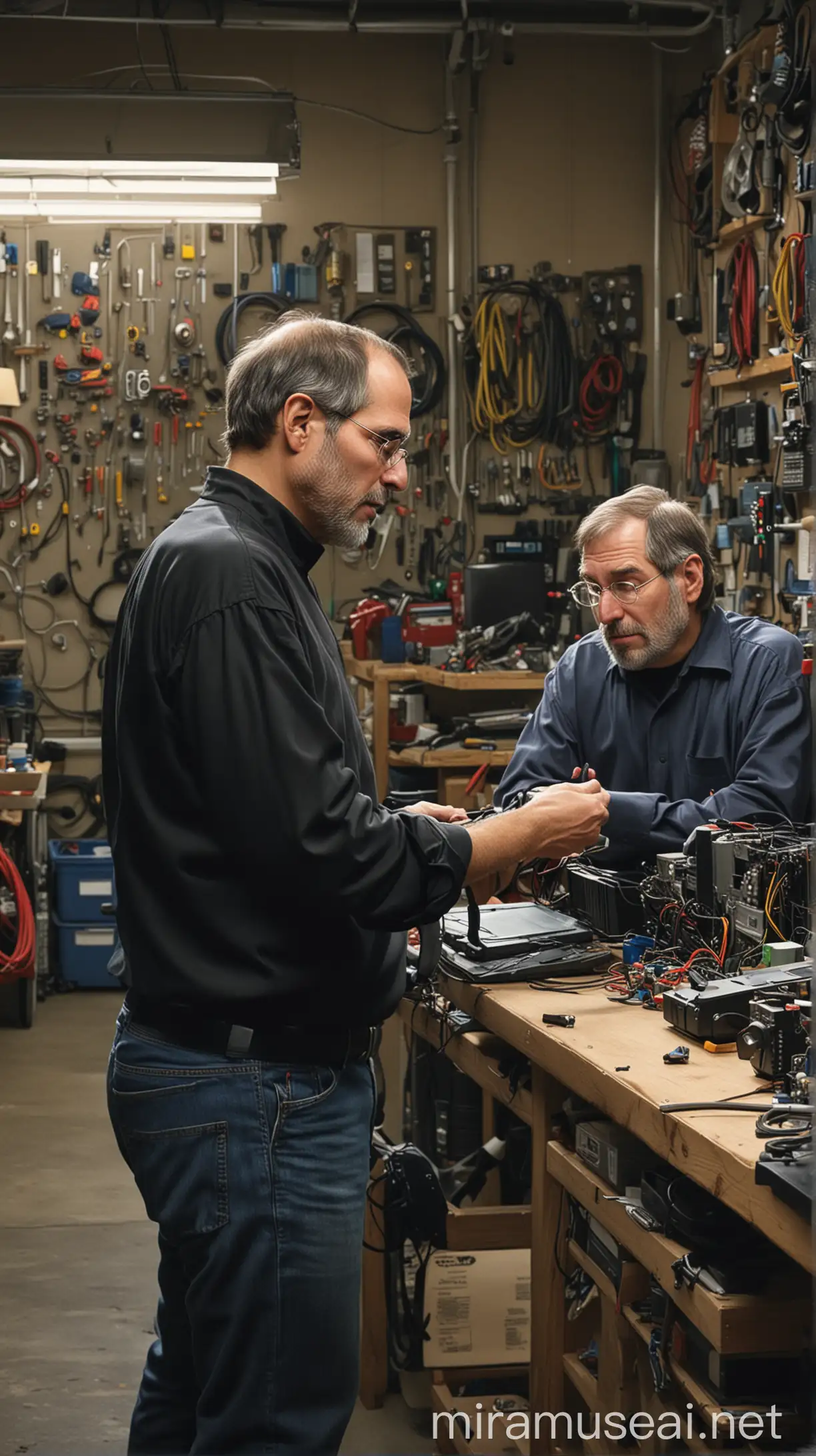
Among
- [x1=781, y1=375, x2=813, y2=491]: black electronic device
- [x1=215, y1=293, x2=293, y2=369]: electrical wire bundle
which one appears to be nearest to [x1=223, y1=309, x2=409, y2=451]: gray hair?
[x1=781, y1=375, x2=813, y2=491]: black electronic device

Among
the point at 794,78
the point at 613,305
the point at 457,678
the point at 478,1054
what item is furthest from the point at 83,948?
the point at 794,78

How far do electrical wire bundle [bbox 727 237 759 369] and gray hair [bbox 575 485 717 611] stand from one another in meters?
2.77

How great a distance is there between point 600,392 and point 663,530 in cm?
430

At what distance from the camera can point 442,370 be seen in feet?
24.4

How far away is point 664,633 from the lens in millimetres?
3275

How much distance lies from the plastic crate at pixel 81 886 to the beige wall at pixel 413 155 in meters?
1.01

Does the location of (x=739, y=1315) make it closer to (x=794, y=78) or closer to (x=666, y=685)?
(x=666, y=685)

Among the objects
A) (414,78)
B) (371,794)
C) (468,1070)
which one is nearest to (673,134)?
(414,78)

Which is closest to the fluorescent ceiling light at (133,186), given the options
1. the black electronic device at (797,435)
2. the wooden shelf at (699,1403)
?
the black electronic device at (797,435)

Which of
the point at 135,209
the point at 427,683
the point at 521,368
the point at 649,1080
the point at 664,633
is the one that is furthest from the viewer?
the point at 521,368

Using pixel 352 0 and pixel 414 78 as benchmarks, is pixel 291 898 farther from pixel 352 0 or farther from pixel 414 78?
pixel 414 78

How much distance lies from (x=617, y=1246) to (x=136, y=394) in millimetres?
Result: 5763

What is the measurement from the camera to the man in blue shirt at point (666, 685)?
323cm

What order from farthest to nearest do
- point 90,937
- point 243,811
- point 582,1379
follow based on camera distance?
point 90,937
point 582,1379
point 243,811
